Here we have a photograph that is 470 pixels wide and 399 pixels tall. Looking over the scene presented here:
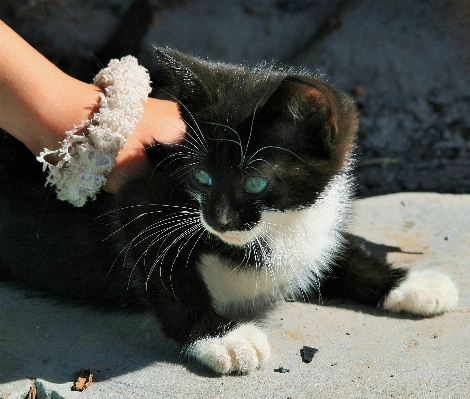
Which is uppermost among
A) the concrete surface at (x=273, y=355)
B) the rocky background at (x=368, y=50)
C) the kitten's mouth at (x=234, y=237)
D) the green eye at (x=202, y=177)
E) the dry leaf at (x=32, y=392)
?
the rocky background at (x=368, y=50)

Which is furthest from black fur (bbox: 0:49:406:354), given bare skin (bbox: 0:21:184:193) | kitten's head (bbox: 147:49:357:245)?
bare skin (bbox: 0:21:184:193)

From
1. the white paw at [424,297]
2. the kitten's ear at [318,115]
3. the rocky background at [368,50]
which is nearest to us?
the kitten's ear at [318,115]

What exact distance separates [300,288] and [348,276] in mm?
168

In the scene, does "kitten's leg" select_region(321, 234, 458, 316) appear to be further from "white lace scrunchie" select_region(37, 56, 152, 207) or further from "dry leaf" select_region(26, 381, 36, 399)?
"dry leaf" select_region(26, 381, 36, 399)

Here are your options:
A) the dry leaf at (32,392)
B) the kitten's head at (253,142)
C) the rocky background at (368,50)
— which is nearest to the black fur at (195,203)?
the kitten's head at (253,142)

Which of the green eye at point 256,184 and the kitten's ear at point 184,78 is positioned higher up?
the kitten's ear at point 184,78

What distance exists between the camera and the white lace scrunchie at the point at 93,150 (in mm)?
1994

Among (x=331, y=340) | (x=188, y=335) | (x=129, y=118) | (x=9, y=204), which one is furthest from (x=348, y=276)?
(x=9, y=204)

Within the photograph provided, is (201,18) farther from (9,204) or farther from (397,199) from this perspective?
(9,204)

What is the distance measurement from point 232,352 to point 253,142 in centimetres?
58

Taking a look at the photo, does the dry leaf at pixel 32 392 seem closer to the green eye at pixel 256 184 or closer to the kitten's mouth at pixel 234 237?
the kitten's mouth at pixel 234 237

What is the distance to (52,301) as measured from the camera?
2238 mm

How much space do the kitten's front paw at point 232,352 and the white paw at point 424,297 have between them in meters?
0.53

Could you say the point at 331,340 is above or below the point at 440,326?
below
